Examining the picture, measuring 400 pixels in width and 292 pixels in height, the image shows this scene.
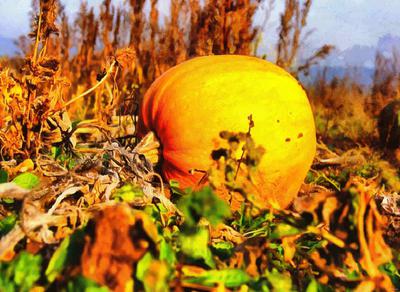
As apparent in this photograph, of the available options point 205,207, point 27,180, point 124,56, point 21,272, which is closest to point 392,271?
point 205,207

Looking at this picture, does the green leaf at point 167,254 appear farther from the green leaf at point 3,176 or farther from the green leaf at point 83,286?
the green leaf at point 3,176

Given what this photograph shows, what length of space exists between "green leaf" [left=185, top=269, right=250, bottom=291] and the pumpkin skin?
890 millimetres

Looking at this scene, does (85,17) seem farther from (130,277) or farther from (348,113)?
(130,277)

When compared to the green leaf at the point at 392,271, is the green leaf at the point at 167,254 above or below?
above

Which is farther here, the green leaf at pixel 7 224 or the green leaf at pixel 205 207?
the green leaf at pixel 7 224

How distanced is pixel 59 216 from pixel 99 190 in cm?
42

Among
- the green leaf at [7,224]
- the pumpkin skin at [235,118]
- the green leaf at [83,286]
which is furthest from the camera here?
the pumpkin skin at [235,118]

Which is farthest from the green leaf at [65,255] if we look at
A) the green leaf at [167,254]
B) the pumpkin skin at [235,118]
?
the pumpkin skin at [235,118]

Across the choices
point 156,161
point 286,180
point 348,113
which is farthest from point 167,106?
point 348,113

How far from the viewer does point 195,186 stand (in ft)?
7.28

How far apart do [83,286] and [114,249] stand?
0.10 metres

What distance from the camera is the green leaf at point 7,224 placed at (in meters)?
1.59

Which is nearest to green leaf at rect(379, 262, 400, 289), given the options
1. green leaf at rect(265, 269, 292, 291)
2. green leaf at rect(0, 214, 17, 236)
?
green leaf at rect(265, 269, 292, 291)

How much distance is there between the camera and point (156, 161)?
245cm
